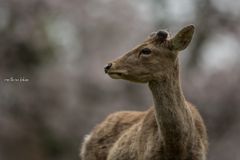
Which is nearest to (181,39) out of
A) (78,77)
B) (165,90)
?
(165,90)

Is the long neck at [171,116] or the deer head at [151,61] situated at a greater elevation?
the deer head at [151,61]

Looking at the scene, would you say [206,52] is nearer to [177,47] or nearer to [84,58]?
[84,58]

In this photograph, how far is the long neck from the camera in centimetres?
463

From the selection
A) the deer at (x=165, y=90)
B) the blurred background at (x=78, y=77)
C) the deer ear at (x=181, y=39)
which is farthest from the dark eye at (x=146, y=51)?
the blurred background at (x=78, y=77)

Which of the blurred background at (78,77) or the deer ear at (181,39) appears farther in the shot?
the blurred background at (78,77)

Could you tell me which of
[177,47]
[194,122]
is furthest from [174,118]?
[177,47]

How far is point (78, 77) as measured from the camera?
14602 millimetres

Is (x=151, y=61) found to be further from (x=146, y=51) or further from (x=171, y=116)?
(x=171, y=116)

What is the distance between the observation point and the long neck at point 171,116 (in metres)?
4.63

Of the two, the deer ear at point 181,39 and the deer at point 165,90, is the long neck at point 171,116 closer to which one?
the deer at point 165,90

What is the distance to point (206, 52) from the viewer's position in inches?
577

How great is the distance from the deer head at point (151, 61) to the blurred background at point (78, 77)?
9041 millimetres

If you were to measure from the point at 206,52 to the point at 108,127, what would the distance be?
9.17 metres

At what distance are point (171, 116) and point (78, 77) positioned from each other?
33.9ft
